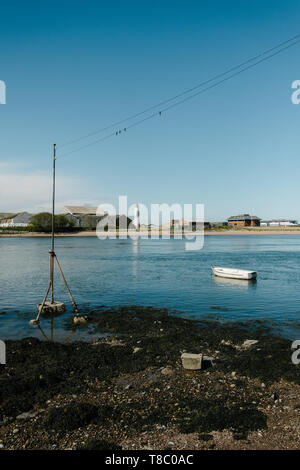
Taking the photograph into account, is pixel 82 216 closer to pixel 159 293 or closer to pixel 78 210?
pixel 78 210

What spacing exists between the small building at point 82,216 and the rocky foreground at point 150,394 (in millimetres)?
175138

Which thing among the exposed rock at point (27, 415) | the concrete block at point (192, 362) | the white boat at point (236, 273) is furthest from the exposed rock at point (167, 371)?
the white boat at point (236, 273)

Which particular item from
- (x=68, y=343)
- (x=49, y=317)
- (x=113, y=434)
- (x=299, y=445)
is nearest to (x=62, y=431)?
(x=113, y=434)

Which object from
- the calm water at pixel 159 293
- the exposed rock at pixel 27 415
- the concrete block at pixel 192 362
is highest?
the concrete block at pixel 192 362

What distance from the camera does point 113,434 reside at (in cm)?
898

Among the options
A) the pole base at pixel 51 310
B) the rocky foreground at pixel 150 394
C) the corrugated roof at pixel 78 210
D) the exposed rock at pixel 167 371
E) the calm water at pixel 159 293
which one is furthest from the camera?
the corrugated roof at pixel 78 210

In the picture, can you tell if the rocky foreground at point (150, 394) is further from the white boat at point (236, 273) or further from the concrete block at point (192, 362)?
the white boat at point (236, 273)

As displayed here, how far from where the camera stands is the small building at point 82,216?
188375 mm

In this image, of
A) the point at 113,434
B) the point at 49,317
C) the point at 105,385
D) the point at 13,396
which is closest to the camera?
the point at 113,434

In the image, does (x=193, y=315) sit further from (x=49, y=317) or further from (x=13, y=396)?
(x=13, y=396)

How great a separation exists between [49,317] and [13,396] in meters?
11.5

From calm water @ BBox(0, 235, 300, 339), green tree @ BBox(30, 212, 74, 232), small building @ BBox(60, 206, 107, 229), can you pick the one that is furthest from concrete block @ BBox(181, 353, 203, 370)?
small building @ BBox(60, 206, 107, 229)

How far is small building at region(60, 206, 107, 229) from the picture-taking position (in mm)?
188375
